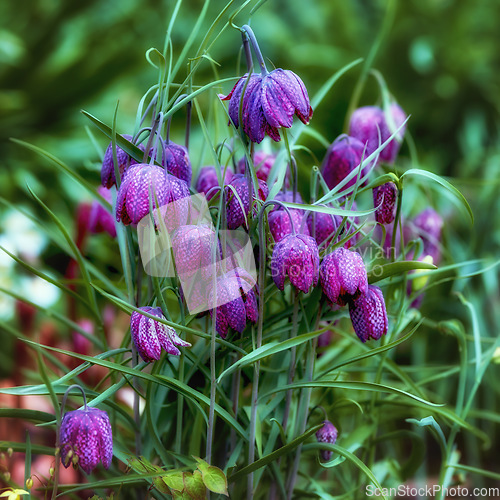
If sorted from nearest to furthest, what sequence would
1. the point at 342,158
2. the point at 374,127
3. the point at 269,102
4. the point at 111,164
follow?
1. the point at 269,102
2. the point at 111,164
3. the point at 342,158
4. the point at 374,127

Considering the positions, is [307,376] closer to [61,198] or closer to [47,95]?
[61,198]

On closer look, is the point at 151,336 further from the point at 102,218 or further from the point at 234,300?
the point at 102,218

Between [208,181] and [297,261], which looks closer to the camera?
[297,261]

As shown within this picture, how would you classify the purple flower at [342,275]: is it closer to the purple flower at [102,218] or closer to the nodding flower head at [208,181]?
the nodding flower head at [208,181]

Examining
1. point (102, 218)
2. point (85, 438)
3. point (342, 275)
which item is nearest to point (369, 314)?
point (342, 275)

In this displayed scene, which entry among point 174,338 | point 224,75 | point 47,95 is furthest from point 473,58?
point 174,338

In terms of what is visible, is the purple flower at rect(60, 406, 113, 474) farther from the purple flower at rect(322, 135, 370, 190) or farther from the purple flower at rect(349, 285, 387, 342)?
the purple flower at rect(322, 135, 370, 190)

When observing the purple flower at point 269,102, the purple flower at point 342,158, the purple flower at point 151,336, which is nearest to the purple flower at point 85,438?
the purple flower at point 151,336
